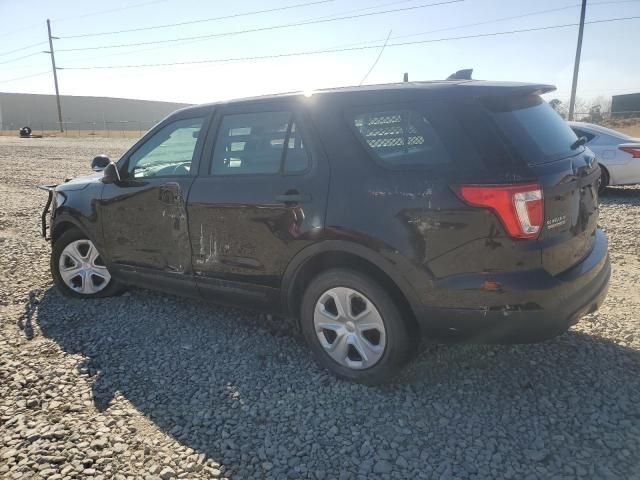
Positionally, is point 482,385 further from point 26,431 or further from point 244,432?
point 26,431

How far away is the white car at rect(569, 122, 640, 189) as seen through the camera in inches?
352

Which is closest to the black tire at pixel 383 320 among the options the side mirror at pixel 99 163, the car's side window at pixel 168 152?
the car's side window at pixel 168 152

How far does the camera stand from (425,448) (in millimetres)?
2615

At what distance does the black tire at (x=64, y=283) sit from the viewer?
4828mm

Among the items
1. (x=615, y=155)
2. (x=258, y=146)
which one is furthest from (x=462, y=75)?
(x=615, y=155)

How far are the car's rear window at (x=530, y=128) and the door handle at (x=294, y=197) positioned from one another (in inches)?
46.1

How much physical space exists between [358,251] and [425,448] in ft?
3.66

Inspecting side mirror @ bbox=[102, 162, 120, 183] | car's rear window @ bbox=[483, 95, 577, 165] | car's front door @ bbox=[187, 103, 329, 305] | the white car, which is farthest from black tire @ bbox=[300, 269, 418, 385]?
the white car

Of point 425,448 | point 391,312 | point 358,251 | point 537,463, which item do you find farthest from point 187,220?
point 537,463

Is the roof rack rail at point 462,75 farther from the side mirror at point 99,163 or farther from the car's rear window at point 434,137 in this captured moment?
the side mirror at point 99,163

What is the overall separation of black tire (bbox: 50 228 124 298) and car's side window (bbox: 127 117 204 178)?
42.1 inches

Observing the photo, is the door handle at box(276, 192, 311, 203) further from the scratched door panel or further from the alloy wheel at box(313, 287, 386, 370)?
the scratched door panel

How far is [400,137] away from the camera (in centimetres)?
296

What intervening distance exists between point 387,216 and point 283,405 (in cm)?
128
